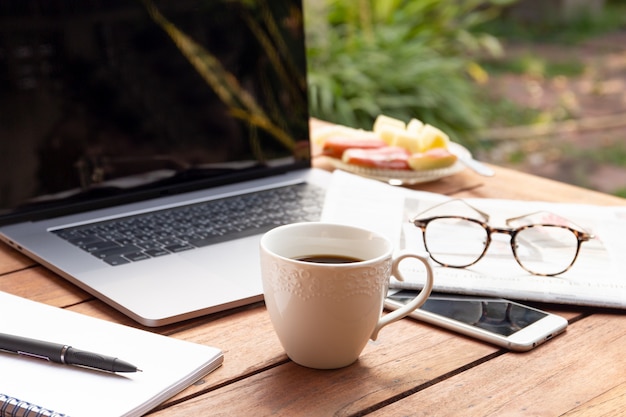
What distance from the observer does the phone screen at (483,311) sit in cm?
69

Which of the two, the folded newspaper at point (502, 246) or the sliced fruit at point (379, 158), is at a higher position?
the sliced fruit at point (379, 158)

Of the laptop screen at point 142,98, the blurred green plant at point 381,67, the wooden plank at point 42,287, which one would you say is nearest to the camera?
the wooden plank at point 42,287

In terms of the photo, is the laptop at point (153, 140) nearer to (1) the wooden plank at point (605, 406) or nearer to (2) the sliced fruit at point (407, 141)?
(2) the sliced fruit at point (407, 141)

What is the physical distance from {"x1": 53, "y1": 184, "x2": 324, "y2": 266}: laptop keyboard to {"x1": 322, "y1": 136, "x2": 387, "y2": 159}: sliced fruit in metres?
0.13

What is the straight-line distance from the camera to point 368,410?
57 centimetres

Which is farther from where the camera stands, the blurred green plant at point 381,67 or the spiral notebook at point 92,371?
the blurred green plant at point 381,67

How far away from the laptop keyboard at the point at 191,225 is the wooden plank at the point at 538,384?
1.17 feet

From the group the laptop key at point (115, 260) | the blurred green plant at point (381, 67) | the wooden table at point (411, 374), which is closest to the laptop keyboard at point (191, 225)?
the laptop key at point (115, 260)

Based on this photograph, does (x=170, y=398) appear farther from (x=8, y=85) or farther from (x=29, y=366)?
(x=8, y=85)

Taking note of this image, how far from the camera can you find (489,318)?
70cm

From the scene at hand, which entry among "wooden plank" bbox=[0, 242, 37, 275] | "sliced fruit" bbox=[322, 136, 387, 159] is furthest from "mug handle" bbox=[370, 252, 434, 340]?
"sliced fruit" bbox=[322, 136, 387, 159]

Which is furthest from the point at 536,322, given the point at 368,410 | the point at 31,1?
the point at 31,1

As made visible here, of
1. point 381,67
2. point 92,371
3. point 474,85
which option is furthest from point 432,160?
point 474,85

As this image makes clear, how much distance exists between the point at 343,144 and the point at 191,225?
33 centimetres
